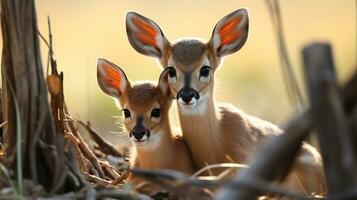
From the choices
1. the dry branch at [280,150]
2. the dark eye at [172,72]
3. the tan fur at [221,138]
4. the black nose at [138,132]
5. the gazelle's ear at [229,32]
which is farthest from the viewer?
the gazelle's ear at [229,32]

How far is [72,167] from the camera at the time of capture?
288 inches

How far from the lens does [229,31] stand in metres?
10.6

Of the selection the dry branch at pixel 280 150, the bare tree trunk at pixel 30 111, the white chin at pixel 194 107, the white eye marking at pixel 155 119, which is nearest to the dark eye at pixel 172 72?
the white chin at pixel 194 107

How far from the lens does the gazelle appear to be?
989 cm

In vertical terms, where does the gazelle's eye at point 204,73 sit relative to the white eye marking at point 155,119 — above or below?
above

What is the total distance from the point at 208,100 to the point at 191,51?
470mm

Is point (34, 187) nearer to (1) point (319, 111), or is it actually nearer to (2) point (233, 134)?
(1) point (319, 111)

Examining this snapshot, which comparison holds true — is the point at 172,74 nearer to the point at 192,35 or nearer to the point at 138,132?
the point at 138,132

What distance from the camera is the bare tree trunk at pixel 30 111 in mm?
7281

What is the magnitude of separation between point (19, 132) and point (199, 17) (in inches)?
670

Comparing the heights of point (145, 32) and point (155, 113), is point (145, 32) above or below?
above

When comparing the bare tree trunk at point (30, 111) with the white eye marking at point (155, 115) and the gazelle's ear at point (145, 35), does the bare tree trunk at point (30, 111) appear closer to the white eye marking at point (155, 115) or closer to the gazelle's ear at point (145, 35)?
the white eye marking at point (155, 115)

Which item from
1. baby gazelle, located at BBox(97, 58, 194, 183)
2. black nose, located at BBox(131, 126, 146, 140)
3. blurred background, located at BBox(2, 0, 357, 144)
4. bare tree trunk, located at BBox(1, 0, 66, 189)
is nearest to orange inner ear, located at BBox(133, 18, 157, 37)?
baby gazelle, located at BBox(97, 58, 194, 183)

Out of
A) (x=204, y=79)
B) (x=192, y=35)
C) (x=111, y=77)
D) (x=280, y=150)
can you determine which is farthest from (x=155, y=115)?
(x=192, y=35)
